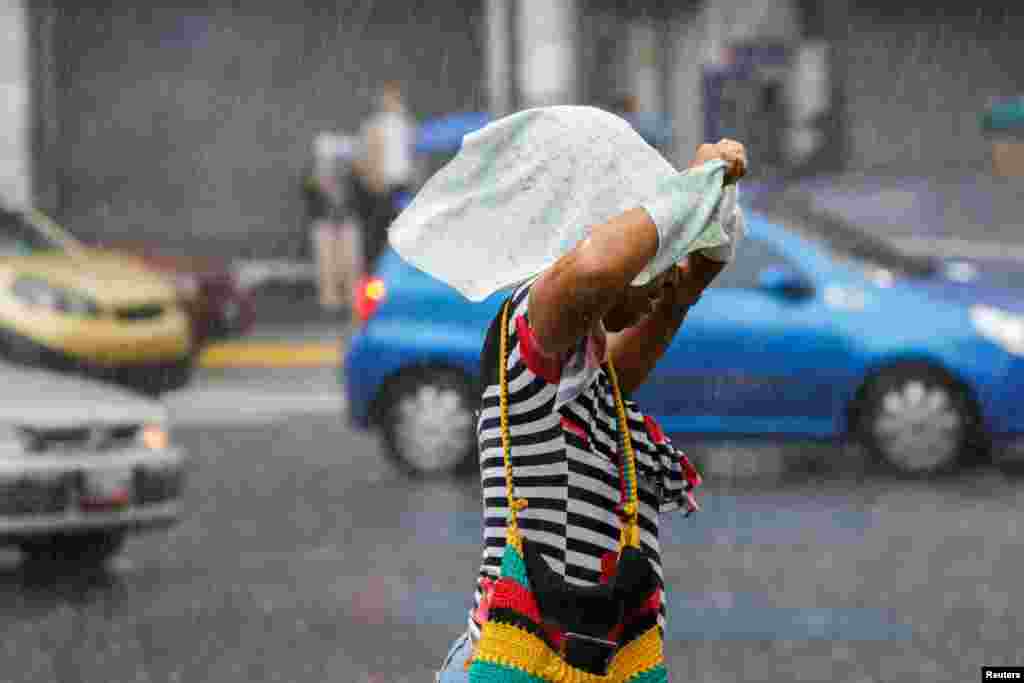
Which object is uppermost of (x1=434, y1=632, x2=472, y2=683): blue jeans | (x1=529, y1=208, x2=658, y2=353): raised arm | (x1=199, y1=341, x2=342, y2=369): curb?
(x1=529, y1=208, x2=658, y2=353): raised arm

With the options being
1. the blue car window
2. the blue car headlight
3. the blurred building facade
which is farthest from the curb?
the blue car window

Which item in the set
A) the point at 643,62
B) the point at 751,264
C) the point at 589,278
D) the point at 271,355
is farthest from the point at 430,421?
the point at 643,62

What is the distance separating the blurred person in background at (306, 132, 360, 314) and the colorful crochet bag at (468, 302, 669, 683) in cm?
2045

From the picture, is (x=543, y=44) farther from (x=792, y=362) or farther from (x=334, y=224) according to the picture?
(x=792, y=362)

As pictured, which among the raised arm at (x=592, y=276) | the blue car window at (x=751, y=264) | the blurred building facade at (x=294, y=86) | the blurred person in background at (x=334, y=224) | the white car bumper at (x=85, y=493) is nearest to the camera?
the raised arm at (x=592, y=276)

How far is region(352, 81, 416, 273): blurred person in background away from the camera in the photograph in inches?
854

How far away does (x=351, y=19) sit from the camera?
88.0ft

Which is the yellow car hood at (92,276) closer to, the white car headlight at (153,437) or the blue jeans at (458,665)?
the white car headlight at (153,437)

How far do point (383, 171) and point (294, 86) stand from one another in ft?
17.8

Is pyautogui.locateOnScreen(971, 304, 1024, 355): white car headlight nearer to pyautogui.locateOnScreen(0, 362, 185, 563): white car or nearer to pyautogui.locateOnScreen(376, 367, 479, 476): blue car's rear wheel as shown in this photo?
pyautogui.locateOnScreen(376, 367, 479, 476): blue car's rear wheel

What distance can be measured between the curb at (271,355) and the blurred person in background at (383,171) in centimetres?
104

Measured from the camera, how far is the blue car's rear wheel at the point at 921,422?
12.3 m

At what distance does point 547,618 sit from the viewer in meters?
3.31

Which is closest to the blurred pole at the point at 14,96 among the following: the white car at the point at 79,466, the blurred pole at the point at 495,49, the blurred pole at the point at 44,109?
the blurred pole at the point at 44,109
